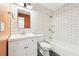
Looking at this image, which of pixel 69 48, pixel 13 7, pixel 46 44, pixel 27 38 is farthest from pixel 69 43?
pixel 13 7

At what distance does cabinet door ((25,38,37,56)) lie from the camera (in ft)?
4.55

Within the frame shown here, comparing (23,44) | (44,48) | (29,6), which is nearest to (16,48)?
(23,44)

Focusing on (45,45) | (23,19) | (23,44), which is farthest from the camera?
(45,45)

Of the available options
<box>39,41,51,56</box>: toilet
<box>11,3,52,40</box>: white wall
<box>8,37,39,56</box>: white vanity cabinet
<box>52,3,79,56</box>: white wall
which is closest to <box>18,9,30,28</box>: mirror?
<box>11,3,52,40</box>: white wall

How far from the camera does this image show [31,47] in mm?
1435

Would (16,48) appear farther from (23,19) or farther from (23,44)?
(23,19)

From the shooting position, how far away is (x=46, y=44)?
5.11 feet

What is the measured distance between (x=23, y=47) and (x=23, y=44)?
0.05 meters

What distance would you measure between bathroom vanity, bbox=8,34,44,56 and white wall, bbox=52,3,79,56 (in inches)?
13.5

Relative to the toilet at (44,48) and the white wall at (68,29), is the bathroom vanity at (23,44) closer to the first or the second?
the toilet at (44,48)

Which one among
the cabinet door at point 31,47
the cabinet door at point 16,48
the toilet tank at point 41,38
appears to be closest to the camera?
the cabinet door at point 16,48

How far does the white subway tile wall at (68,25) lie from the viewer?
1.61 meters

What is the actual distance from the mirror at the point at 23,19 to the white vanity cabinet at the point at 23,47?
241mm

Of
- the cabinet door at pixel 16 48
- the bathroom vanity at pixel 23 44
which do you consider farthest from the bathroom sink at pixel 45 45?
the cabinet door at pixel 16 48
